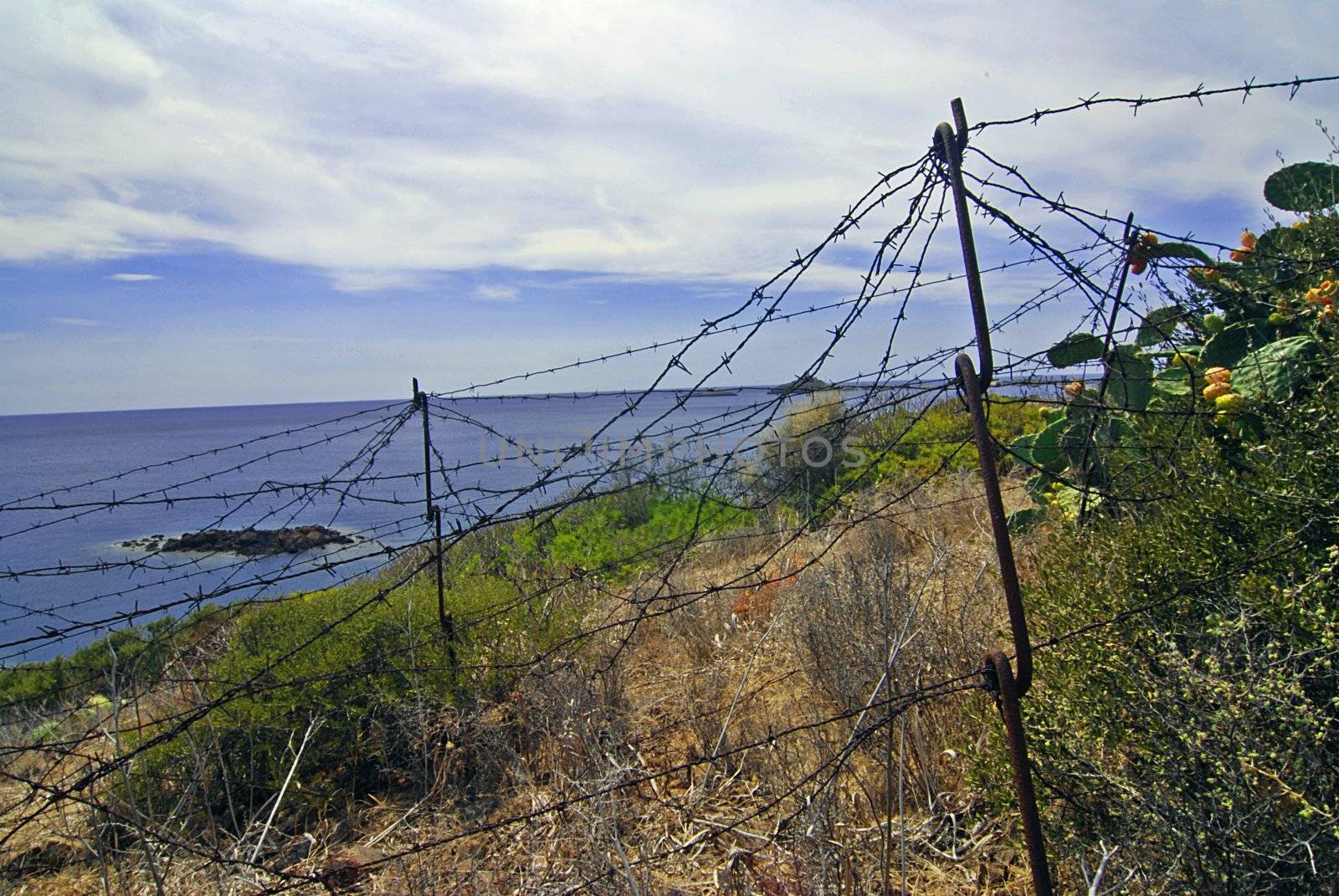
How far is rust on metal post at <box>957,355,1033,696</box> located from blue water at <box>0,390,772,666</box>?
Answer: 0.73 metres

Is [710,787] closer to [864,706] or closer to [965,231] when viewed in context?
[864,706]

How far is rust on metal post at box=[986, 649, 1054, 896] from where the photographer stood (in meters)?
1.70

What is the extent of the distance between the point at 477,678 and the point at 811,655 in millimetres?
1777

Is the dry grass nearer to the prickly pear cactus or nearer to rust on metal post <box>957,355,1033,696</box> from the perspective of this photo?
rust on metal post <box>957,355,1033,696</box>

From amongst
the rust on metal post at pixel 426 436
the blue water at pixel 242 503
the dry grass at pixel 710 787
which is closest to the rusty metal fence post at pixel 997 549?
the dry grass at pixel 710 787

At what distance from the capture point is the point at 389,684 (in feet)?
15.0

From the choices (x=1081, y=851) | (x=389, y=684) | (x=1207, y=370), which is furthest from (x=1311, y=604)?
(x=389, y=684)

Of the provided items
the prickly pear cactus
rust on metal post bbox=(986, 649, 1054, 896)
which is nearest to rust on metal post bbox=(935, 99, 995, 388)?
rust on metal post bbox=(986, 649, 1054, 896)

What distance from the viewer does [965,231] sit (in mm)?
1794

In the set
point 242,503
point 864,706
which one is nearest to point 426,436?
point 242,503

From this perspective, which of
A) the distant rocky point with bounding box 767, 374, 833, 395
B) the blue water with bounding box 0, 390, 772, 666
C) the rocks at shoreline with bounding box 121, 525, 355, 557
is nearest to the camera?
the distant rocky point with bounding box 767, 374, 833, 395

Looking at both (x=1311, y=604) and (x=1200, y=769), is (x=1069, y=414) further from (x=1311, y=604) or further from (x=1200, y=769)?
(x=1200, y=769)

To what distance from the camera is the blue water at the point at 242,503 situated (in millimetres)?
2740

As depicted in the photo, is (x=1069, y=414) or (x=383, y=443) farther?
(x=1069, y=414)
